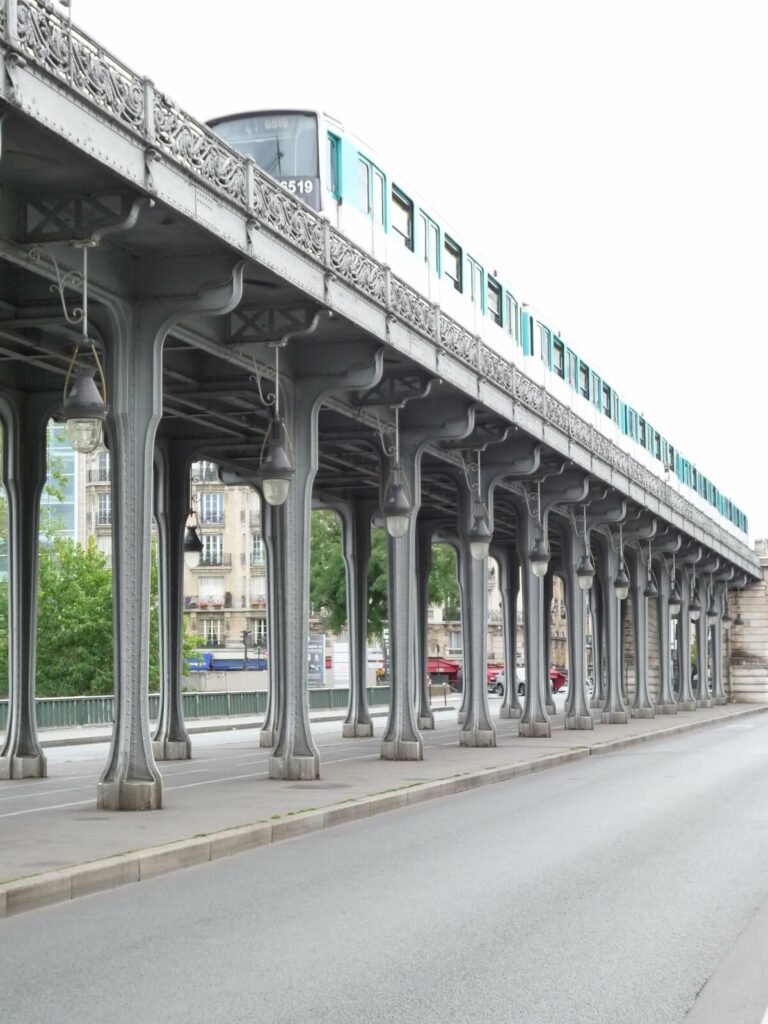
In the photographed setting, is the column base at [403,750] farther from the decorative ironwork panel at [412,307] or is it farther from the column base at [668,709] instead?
the column base at [668,709]

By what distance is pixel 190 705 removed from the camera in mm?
45969

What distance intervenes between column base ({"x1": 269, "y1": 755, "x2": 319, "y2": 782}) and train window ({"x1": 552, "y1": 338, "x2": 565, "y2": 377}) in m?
18.2

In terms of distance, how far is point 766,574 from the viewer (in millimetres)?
85000

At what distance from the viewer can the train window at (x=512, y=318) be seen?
3253cm

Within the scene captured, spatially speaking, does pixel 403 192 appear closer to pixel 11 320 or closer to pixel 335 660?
pixel 11 320

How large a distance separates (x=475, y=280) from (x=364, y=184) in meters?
7.18

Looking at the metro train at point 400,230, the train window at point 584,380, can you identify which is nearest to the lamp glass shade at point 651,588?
the metro train at point 400,230

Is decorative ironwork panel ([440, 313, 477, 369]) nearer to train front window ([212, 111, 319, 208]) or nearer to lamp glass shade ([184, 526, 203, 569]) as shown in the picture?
train front window ([212, 111, 319, 208])

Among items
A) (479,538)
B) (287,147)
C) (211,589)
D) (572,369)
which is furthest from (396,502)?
(211,589)

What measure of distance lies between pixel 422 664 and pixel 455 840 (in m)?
27.6

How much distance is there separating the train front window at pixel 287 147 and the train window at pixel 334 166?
11.7 inches

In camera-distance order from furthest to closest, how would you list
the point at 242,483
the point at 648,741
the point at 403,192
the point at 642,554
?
1. the point at 642,554
2. the point at 648,741
3. the point at 242,483
4. the point at 403,192

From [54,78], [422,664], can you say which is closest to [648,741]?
[422,664]

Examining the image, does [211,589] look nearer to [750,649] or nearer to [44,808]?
[750,649]
